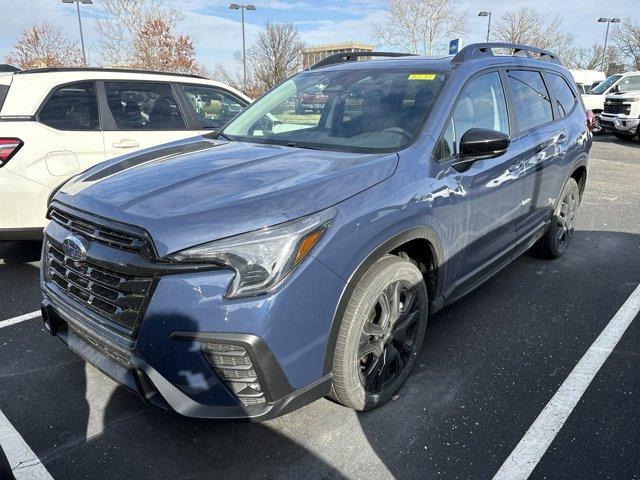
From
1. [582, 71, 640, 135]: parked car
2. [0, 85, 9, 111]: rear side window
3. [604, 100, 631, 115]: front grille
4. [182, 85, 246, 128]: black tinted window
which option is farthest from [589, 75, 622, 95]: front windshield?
[0, 85, 9, 111]: rear side window

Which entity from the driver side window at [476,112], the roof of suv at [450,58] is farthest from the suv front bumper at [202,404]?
the roof of suv at [450,58]

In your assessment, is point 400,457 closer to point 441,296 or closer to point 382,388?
point 382,388

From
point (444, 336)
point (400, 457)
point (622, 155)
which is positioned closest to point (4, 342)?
point (400, 457)

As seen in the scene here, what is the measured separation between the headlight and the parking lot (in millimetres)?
925

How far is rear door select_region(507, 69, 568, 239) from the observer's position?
3861 mm

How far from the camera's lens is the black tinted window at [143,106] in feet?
16.9

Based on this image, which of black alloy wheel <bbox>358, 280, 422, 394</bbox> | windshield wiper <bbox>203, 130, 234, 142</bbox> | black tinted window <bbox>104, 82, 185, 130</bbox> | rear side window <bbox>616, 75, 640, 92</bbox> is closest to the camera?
black alloy wheel <bbox>358, 280, 422, 394</bbox>

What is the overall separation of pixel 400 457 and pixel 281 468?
572 mm

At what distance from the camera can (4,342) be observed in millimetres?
3504

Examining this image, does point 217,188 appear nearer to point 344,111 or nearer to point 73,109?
point 344,111

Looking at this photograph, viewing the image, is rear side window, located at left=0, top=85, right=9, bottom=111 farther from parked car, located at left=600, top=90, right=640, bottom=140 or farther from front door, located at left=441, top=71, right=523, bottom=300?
parked car, located at left=600, top=90, right=640, bottom=140

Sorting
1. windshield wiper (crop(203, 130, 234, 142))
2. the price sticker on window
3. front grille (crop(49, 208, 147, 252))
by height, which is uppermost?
the price sticker on window

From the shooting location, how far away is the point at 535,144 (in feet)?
13.1

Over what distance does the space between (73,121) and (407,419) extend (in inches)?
159
